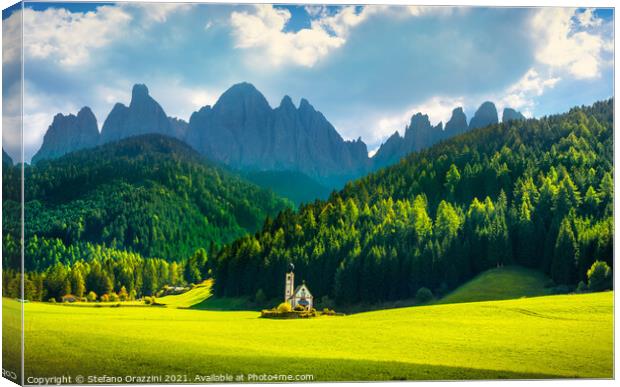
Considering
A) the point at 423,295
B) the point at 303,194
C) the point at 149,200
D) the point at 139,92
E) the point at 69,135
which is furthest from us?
the point at 303,194

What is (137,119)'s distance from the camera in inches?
1121

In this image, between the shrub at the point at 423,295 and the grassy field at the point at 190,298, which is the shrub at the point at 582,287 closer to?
the shrub at the point at 423,295

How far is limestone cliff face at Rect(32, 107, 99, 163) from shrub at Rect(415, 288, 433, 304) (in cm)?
1319

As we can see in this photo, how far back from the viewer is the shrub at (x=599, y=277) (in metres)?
28.8

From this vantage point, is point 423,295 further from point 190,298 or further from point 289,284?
point 190,298

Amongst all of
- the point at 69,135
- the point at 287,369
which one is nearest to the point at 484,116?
the point at 287,369

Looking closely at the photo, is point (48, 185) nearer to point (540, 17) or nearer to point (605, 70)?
point (540, 17)

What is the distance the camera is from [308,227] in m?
32.0

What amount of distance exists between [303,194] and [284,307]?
19.4ft

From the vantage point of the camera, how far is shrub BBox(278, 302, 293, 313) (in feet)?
93.9

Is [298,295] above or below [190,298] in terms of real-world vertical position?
above

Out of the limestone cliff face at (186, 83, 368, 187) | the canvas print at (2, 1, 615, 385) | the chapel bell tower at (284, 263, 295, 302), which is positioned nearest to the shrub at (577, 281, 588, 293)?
the canvas print at (2, 1, 615, 385)

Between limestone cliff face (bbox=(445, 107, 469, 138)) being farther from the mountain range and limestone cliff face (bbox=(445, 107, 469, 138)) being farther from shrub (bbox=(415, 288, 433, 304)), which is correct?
shrub (bbox=(415, 288, 433, 304))

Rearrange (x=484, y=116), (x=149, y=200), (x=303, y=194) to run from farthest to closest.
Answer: (x=303, y=194)
(x=149, y=200)
(x=484, y=116)
